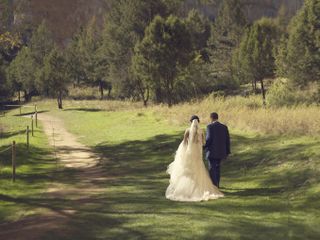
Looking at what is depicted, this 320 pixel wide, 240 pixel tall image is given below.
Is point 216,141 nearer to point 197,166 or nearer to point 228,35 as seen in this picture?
point 197,166

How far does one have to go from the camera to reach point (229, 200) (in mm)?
11156

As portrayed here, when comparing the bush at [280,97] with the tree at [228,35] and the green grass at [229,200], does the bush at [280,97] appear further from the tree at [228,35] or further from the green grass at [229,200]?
Answer: the tree at [228,35]

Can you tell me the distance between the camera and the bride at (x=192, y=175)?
1134 cm

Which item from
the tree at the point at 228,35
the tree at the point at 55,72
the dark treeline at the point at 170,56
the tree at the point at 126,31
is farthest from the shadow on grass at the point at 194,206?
the tree at the point at 228,35

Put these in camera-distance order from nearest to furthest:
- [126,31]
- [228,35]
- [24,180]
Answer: [24,180]
[126,31]
[228,35]

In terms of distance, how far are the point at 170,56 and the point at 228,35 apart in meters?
39.6

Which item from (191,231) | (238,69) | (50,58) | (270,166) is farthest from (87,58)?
(191,231)

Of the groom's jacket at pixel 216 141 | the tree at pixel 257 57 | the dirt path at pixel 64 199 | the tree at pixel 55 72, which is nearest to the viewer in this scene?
the dirt path at pixel 64 199

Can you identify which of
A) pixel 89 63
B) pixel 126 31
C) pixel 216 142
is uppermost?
pixel 126 31

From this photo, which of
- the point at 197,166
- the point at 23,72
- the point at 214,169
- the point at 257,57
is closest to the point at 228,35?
the point at 257,57

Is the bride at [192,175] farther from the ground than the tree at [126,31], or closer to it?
closer to it

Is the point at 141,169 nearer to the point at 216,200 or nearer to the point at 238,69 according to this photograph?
the point at 216,200

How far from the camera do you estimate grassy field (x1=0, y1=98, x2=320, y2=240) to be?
28.5ft

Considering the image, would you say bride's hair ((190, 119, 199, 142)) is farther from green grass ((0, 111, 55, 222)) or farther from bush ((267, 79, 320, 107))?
bush ((267, 79, 320, 107))
